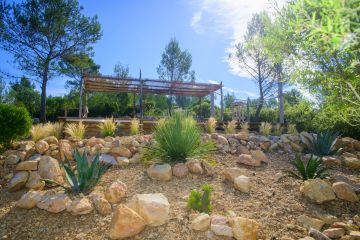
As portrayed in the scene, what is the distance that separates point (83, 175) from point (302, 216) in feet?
9.31

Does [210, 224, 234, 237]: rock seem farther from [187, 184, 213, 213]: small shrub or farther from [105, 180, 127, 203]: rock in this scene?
[105, 180, 127, 203]: rock

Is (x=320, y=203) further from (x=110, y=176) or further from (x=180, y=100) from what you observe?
(x=180, y=100)

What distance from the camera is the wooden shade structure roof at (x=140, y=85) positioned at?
400 inches

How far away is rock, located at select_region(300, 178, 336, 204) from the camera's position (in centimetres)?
353

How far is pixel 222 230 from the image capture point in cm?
275

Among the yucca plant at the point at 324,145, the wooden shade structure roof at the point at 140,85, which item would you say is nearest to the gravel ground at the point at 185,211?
the yucca plant at the point at 324,145

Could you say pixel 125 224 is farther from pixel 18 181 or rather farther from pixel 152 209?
pixel 18 181

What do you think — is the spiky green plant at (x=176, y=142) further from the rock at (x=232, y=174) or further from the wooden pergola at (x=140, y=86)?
the wooden pergola at (x=140, y=86)

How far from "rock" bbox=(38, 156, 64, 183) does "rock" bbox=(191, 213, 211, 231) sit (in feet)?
Answer: 8.42

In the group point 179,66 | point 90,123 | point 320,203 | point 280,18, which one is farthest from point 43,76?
point 320,203

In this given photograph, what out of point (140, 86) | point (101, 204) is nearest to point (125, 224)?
point (101, 204)

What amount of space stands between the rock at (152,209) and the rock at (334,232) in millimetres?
1706

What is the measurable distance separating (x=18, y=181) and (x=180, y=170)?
2547 millimetres

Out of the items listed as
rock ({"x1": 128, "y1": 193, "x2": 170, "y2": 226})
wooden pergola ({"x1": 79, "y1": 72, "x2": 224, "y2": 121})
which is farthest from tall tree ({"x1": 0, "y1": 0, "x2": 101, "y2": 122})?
rock ({"x1": 128, "y1": 193, "x2": 170, "y2": 226})
